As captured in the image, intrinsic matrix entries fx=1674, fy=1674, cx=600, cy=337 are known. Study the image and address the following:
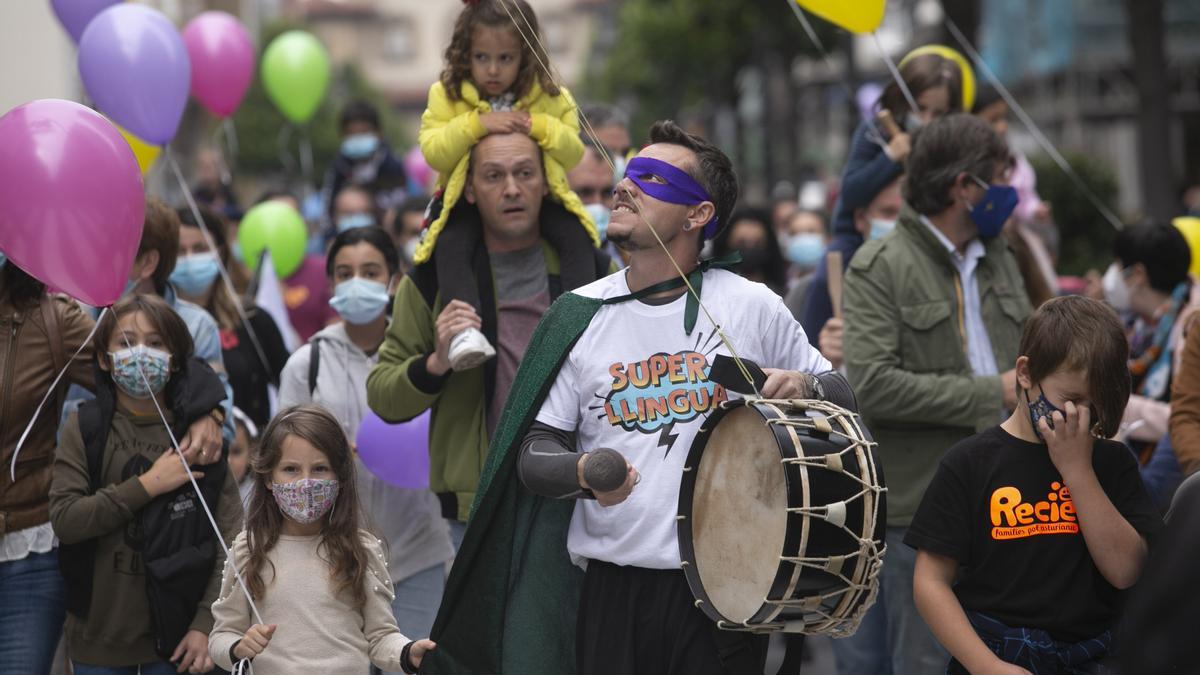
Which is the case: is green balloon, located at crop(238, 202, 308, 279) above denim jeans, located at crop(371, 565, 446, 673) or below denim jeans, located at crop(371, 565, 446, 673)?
above

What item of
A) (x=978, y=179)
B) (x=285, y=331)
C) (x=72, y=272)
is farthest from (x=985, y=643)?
(x=285, y=331)

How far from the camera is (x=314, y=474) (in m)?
5.11

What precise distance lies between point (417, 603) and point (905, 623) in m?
1.83

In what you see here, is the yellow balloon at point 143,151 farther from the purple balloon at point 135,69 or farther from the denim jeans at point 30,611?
the denim jeans at point 30,611

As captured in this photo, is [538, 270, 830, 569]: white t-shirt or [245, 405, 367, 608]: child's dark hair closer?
[538, 270, 830, 569]: white t-shirt

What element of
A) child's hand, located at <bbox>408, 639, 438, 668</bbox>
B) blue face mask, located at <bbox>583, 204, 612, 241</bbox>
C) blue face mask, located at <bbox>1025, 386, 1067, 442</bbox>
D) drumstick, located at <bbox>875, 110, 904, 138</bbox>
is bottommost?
child's hand, located at <bbox>408, 639, 438, 668</bbox>

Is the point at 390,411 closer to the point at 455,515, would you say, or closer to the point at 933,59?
the point at 455,515

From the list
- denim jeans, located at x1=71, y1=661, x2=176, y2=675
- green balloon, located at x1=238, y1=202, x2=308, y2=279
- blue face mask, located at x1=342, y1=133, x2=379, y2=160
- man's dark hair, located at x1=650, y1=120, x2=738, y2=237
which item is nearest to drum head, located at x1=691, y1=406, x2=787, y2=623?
man's dark hair, located at x1=650, y1=120, x2=738, y2=237

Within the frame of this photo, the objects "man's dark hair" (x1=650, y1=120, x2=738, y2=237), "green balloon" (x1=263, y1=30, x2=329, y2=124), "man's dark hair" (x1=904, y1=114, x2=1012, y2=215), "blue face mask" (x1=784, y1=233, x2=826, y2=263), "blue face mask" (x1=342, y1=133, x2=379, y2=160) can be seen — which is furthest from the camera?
"green balloon" (x1=263, y1=30, x2=329, y2=124)

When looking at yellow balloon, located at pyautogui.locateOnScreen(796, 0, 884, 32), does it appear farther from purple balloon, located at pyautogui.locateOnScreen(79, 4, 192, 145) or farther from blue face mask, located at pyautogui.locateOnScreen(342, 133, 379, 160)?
blue face mask, located at pyautogui.locateOnScreen(342, 133, 379, 160)

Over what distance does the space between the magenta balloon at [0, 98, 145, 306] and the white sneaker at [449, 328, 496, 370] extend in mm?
1201

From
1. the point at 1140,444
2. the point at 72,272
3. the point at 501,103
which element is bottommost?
the point at 1140,444

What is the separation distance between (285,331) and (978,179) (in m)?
4.64

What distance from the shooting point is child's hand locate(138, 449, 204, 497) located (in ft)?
17.7
